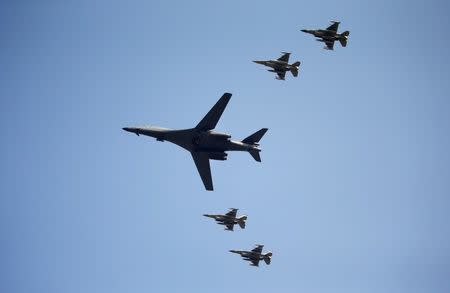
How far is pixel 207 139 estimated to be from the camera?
93375 mm

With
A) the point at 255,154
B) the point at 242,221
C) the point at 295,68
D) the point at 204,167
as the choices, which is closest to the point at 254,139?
the point at 255,154

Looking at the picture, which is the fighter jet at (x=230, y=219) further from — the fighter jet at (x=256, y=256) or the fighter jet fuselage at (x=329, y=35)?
the fighter jet fuselage at (x=329, y=35)

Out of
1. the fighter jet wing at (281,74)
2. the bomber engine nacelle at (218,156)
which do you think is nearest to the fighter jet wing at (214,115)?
the bomber engine nacelle at (218,156)

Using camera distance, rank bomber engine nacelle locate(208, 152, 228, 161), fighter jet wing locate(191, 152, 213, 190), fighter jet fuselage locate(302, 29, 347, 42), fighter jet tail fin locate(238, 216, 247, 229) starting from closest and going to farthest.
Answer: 1. fighter jet fuselage locate(302, 29, 347, 42)
2. bomber engine nacelle locate(208, 152, 228, 161)
3. fighter jet tail fin locate(238, 216, 247, 229)
4. fighter jet wing locate(191, 152, 213, 190)

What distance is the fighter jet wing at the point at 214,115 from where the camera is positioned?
91.6 m

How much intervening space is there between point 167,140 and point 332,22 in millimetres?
27369

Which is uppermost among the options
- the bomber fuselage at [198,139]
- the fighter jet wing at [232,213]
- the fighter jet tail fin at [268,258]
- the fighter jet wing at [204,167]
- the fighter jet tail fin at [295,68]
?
the fighter jet tail fin at [295,68]

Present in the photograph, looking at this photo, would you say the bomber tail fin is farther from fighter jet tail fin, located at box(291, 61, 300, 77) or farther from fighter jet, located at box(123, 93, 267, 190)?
fighter jet tail fin, located at box(291, 61, 300, 77)

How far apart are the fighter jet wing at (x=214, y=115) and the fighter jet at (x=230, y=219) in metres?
12.4

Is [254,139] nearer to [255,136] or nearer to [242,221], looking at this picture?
[255,136]

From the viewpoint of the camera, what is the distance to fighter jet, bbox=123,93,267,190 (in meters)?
92.6

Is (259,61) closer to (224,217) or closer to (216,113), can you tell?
(216,113)

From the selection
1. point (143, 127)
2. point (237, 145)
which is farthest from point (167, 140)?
point (237, 145)

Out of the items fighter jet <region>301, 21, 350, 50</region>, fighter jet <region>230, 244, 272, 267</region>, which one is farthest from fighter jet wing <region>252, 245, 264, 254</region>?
fighter jet <region>301, 21, 350, 50</region>
